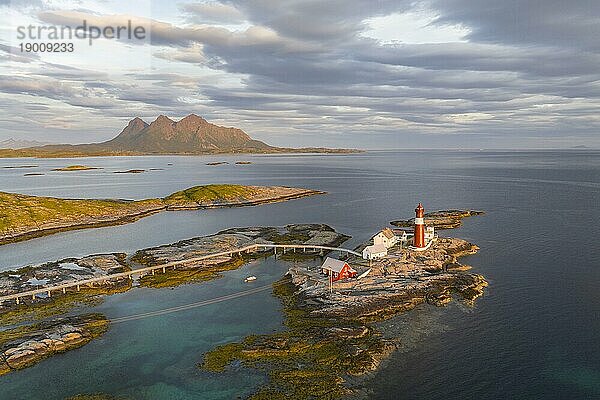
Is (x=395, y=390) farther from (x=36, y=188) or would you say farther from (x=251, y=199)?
(x=36, y=188)

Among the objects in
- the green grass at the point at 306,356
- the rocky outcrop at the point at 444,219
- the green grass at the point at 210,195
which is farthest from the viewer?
the green grass at the point at 210,195

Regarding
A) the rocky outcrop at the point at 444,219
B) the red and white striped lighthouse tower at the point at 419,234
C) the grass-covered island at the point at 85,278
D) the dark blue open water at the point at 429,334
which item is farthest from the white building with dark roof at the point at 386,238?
the rocky outcrop at the point at 444,219

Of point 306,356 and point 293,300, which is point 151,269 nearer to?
point 293,300

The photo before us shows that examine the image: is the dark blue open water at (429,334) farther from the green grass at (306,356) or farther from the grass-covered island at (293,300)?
the grass-covered island at (293,300)

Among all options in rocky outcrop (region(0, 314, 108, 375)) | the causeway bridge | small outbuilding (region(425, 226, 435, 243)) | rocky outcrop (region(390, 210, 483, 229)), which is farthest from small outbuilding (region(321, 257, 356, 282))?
rocky outcrop (region(390, 210, 483, 229))

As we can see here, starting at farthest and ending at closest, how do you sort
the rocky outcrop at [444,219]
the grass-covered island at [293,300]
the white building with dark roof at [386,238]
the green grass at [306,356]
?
the rocky outcrop at [444,219], the white building with dark roof at [386,238], the grass-covered island at [293,300], the green grass at [306,356]

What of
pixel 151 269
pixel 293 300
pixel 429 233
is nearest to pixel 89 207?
pixel 151 269

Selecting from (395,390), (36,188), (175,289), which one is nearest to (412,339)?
(395,390)

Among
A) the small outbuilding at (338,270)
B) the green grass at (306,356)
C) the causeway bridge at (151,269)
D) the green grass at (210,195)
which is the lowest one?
the green grass at (306,356)

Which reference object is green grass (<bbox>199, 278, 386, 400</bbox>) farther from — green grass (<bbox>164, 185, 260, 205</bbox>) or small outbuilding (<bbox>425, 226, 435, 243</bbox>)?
green grass (<bbox>164, 185, 260, 205</bbox>)
